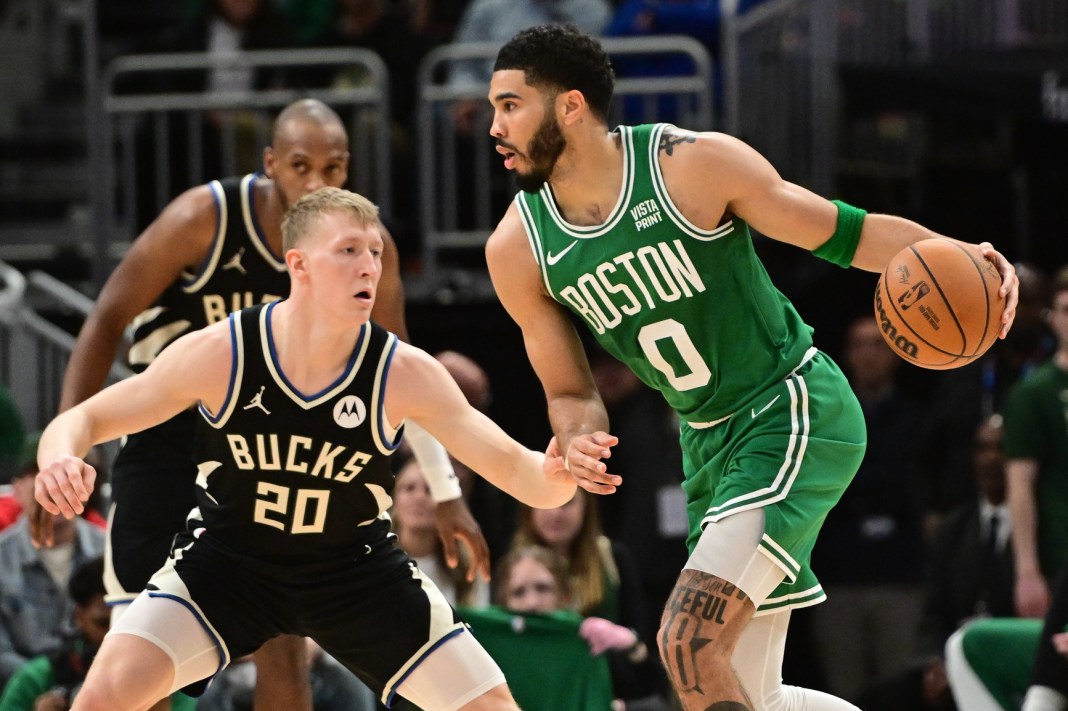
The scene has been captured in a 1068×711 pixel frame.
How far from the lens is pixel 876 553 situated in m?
9.74

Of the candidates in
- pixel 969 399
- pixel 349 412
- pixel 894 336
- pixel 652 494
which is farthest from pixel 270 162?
pixel 969 399

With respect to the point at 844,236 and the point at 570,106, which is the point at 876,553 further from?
the point at 570,106

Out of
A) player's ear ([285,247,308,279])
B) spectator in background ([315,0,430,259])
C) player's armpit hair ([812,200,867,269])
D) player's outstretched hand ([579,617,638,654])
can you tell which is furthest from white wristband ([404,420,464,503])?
spectator in background ([315,0,430,259])

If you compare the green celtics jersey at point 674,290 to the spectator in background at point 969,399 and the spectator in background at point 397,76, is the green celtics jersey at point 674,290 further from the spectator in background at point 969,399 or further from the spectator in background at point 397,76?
the spectator in background at point 397,76

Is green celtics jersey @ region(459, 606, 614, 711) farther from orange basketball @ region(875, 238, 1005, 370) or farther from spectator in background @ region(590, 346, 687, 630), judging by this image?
orange basketball @ region(875, 238, 1005, 370)

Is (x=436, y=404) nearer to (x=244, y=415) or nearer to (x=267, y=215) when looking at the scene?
(x=244, y=415)

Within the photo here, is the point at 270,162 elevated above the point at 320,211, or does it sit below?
above

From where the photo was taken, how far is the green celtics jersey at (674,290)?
5.17m

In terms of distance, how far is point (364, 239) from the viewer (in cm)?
525

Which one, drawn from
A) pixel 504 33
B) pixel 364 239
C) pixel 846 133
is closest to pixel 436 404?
pixel 364 239

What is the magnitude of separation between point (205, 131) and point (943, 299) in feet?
20.4

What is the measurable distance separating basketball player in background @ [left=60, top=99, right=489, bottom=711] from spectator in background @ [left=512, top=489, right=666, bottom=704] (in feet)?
6.71

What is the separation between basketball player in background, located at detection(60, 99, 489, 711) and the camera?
5793 mm

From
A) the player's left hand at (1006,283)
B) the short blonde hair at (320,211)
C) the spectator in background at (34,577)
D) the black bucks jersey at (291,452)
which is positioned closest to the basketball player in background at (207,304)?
the short blonde hair at (320,211)
